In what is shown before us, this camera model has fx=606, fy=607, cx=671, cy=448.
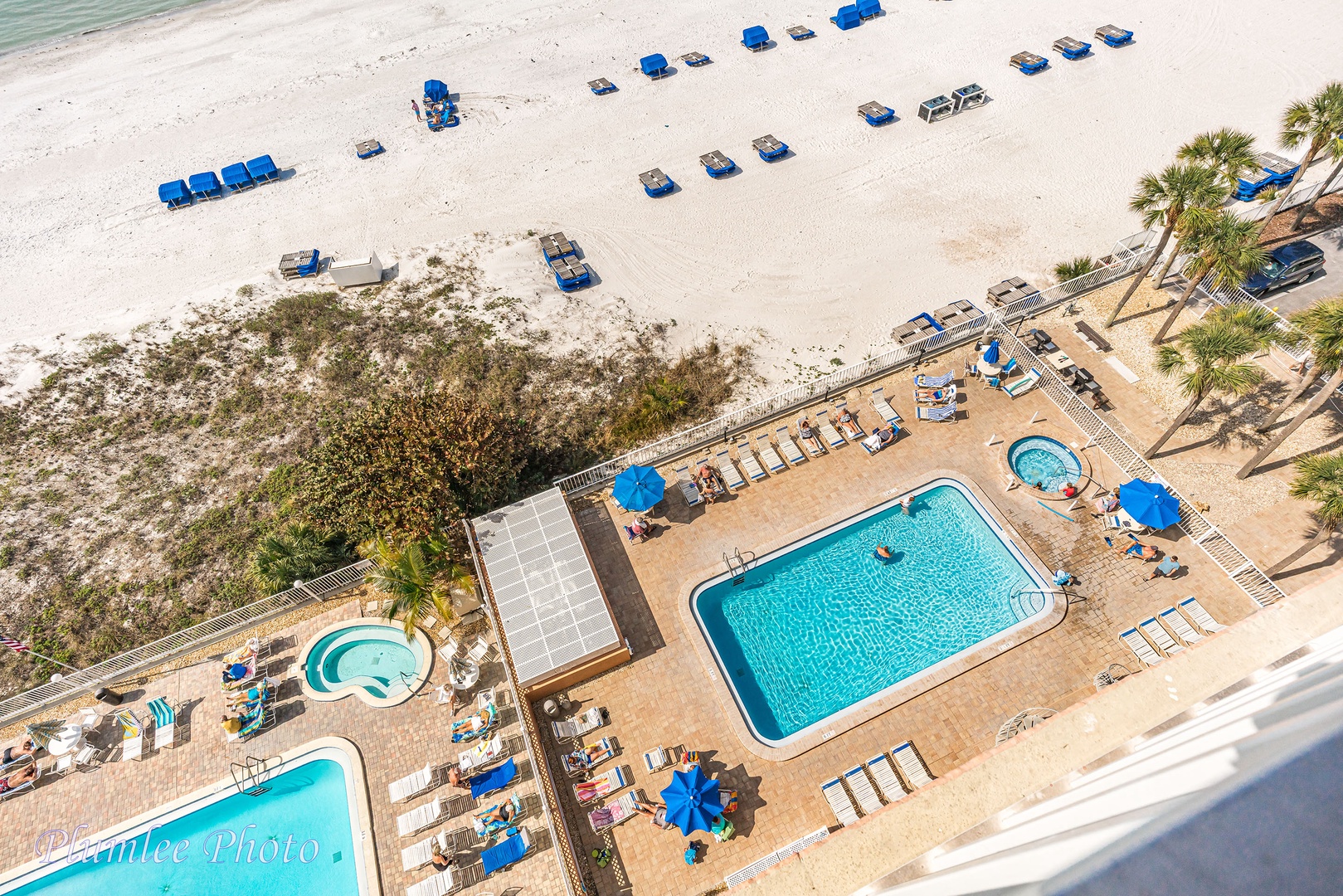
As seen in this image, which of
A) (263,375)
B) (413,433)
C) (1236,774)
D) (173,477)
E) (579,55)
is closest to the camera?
(1236,774)

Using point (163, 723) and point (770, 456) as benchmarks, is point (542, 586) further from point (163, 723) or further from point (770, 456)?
point (163, 723)

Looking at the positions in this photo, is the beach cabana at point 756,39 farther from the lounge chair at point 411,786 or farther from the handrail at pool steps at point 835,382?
the lounge chair at point 411,786

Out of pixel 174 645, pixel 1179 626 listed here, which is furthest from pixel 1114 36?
pixel 174 645

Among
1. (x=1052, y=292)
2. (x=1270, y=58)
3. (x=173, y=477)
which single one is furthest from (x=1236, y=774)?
(x=1270, y=58)

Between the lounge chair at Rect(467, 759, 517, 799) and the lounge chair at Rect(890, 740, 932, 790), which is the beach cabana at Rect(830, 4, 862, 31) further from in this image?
the lounge chair at Rect(467, 759, 517, 799)

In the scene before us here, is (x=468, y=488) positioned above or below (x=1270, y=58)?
below

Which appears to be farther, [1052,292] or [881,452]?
[1052,292]

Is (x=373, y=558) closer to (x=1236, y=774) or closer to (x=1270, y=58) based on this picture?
(x=1236, y=774)

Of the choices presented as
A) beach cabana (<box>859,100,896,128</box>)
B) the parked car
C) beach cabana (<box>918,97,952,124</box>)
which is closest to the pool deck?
the parked car
